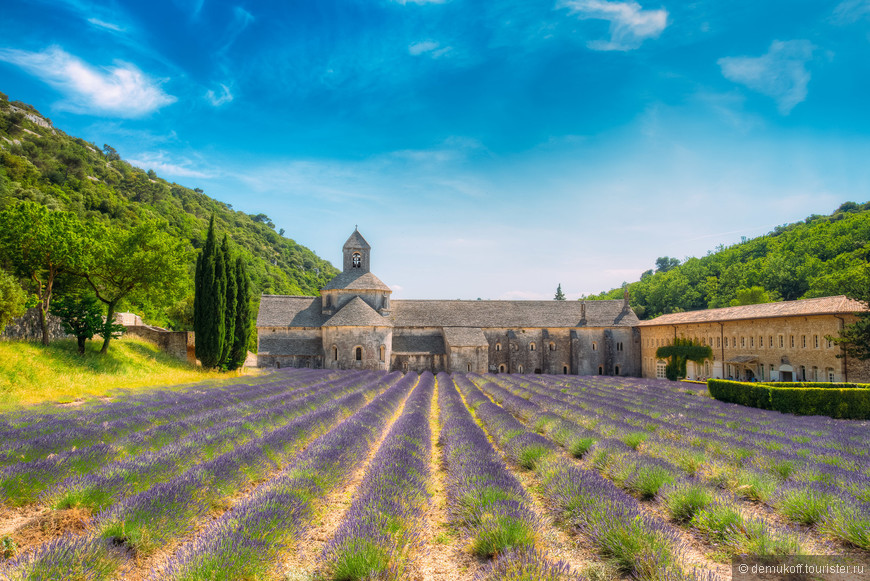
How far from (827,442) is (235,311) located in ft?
93.3

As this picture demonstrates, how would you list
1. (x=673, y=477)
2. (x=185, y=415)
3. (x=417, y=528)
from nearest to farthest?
(x=417, y=528), (x=673, y=477), (x=185, y=415)

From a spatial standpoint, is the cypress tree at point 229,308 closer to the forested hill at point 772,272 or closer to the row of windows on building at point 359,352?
the row of windows on building at point 359,352

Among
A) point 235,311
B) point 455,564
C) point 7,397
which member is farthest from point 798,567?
point 235,311

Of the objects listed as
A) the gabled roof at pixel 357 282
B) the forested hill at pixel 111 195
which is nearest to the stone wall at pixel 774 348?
the gabled roof at pixel 357 282

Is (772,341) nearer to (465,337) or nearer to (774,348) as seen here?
(774,348)

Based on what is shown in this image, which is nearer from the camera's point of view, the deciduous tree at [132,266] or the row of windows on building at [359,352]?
the deciduous tree at [132,266]

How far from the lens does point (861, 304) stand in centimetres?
2183

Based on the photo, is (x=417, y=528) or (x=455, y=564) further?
(x=417, y=528)

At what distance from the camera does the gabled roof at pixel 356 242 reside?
1614 inches

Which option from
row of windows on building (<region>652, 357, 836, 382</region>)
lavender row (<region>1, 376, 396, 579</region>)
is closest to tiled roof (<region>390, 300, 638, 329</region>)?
row of windows on building (<region>652, 357, 836, 382</region>)

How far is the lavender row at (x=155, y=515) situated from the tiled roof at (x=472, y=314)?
31444mm

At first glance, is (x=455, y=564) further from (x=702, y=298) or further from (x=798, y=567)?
(x=702, y=298)

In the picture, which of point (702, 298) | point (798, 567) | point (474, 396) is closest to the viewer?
point (798, 567)

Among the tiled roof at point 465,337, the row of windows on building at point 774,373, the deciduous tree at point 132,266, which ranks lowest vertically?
the row of windows on building at point 774,373
